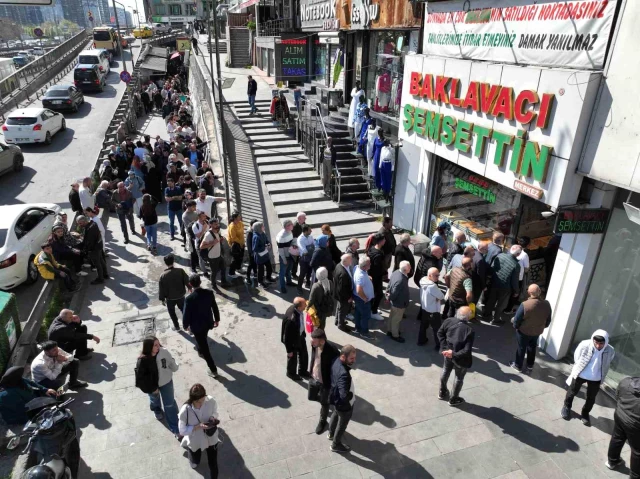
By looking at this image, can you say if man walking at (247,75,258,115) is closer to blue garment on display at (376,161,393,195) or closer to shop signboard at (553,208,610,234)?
blue garment on display at (376,161,393,195)

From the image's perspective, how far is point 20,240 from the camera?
32.1 ft

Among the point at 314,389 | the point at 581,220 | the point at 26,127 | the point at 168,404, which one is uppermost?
the point at 581,220

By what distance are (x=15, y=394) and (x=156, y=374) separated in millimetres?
1760

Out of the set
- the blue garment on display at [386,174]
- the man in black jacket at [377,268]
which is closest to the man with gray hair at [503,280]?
the man in black jacket at [377,268]

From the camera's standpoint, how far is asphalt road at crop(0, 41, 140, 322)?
1447 cm

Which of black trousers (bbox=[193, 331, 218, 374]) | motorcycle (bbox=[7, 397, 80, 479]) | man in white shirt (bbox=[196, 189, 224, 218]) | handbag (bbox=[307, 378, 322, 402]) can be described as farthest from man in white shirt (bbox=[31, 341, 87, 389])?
man in white shirt (bbox=[196, 189, 224, 218])

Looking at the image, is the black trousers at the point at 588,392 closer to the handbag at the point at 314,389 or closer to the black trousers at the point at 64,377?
the handbag at the point at 314,389

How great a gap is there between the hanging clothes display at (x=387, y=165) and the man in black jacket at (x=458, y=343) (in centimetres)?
693

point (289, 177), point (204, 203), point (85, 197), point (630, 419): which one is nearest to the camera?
point (630, 419)

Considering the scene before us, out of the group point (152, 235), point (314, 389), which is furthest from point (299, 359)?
point (152, 235)

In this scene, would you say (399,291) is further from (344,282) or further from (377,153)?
(377,153)

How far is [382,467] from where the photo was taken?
5.75m

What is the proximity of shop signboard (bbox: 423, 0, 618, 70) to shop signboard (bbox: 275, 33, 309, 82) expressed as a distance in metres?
9.21

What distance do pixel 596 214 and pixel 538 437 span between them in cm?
333
